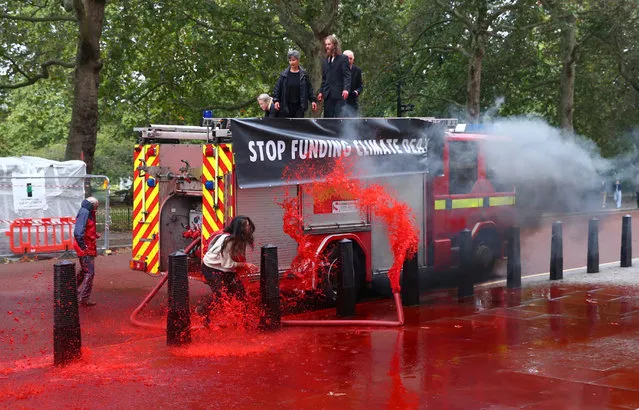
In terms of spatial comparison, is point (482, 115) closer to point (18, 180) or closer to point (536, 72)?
point (536, 72)

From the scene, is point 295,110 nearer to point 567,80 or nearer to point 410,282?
point 410,282

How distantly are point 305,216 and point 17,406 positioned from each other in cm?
477

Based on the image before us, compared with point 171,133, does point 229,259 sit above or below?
below

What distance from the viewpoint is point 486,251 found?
1288 centimetres

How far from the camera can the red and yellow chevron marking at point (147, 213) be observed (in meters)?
10.7

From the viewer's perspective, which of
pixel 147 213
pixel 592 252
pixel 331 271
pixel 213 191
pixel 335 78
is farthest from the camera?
pixel 592 252

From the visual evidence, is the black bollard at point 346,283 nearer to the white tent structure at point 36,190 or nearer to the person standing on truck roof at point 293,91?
the person standing on truck roof at point 293,91

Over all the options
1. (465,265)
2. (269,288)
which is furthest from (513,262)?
(269,288)

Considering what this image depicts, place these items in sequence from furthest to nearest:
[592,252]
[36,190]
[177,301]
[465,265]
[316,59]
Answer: [316,59], [36,190], [592,252], [465,265], [177,301]

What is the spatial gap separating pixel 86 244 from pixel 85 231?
18 centimetres

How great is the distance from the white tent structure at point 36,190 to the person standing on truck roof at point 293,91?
7553 mm

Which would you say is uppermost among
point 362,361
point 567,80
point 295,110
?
point 567,80

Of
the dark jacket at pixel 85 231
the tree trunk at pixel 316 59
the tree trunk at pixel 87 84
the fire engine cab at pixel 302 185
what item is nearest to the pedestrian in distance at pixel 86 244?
the dark jacket at pixel 85 231

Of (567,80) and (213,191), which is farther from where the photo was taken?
(567,80)
